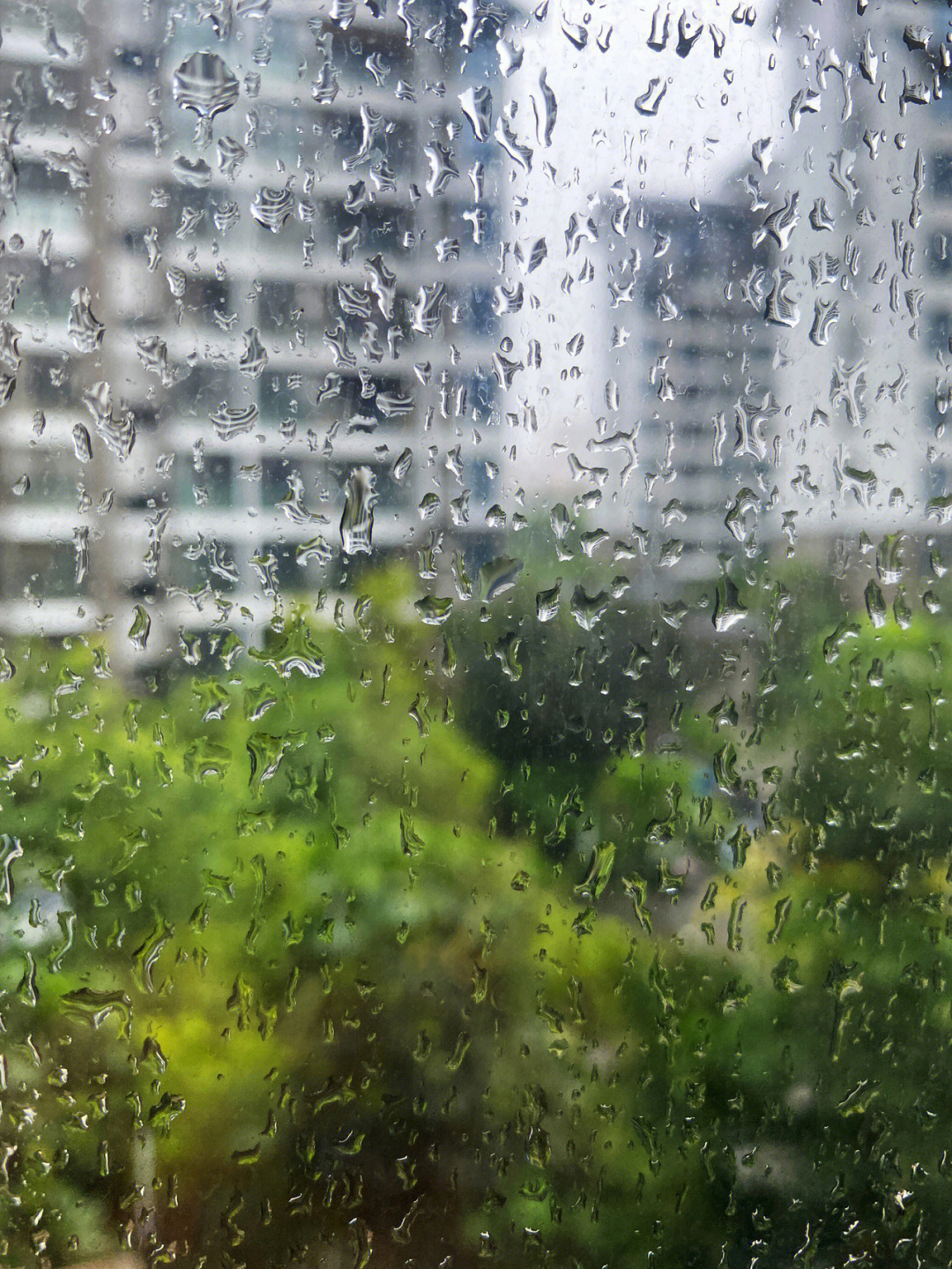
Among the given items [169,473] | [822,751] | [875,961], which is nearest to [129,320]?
[169,473]

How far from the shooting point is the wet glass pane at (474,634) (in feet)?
1.92

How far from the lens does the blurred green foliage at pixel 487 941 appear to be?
1.95 ft

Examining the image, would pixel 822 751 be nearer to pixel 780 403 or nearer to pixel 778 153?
pixel 780 403

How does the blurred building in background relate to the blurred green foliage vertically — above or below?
above

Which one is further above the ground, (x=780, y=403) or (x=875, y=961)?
(x=780, y=403)

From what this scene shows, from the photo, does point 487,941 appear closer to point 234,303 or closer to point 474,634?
point 474,634

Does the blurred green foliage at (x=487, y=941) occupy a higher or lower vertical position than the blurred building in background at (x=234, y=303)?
lower

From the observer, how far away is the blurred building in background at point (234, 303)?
57cm

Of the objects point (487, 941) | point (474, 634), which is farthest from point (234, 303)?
point (487, 941)

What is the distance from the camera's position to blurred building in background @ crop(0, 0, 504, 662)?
0.57 m

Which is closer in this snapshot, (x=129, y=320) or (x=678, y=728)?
(x=129, y=320)

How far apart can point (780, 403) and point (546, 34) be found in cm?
31

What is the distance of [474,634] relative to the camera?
667mm

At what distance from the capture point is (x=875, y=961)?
2.54 feet
